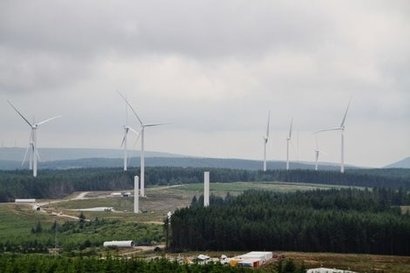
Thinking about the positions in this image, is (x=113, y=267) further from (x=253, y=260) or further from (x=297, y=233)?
(x=297, y=233)

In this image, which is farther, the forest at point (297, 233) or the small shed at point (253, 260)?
the forest at point (297, 233)

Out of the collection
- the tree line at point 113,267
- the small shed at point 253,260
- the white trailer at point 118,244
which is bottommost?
the white trailer at point 118,244

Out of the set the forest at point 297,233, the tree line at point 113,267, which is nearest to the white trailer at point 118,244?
the forest at point 297,233

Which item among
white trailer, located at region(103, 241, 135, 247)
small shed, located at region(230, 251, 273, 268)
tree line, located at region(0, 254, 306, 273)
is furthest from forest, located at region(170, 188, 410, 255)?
tree line, located at region(0, 254, 306, 273)

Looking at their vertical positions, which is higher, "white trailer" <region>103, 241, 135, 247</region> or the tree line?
the tree line

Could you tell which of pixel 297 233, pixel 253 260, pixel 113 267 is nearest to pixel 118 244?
pixel 297 233

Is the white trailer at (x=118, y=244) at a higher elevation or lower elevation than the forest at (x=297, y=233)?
lower

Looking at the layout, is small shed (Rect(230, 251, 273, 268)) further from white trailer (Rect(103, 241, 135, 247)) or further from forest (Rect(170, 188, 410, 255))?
white trailer (Rect(103, 241, 135, 247))

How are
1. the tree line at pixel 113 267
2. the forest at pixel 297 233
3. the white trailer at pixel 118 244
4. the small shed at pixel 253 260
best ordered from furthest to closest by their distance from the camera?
the forest at pixel 297 233 < the white trailer at pixel 118 244 < the small shed at pixel 253 260 < the tree line at pixel 113 267

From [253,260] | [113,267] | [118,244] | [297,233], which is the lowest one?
[118,244]

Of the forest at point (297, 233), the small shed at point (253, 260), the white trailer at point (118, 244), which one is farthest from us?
the forest at point (297, 233)

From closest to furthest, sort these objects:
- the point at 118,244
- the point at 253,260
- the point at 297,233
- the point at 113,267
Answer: the point at 113,267
the point at 253,260
the point at 118,244
the point at 297,233

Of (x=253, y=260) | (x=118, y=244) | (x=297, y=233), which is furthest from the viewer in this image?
(x=297, y=233)

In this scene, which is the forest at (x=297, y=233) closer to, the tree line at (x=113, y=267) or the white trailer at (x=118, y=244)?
the white trailer at (x=118, y=244)
